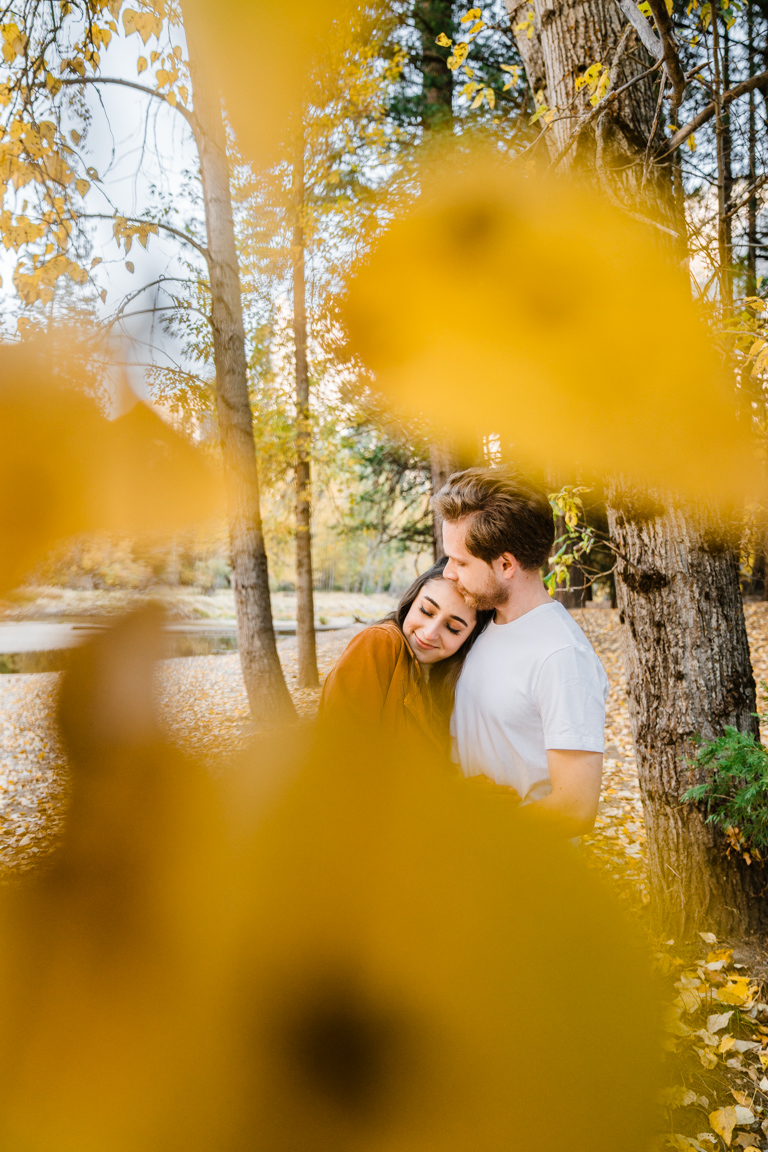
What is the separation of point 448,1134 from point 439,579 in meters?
1.35

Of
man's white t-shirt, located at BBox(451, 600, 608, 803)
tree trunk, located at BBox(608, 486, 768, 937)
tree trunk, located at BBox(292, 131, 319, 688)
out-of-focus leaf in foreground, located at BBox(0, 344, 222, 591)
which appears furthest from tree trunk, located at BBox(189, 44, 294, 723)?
tree trunk, located at BBox(292, 131, 319, 688)

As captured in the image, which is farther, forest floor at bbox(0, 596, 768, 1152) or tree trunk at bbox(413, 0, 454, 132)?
tree trunk at bbox(413, 0, 454, 132)

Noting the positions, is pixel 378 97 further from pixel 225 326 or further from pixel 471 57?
pixel 225 326

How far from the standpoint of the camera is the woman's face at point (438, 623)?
5.93 feet

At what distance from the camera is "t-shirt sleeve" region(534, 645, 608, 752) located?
1675 mm

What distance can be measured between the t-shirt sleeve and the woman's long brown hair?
30 cm

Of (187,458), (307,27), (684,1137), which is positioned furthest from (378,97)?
(684,1137)

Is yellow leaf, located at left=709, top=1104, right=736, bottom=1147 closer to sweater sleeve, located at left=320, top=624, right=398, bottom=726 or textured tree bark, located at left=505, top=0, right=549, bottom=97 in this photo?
sweater sleeve, located at left=320, top=624, right=398, bottom=726

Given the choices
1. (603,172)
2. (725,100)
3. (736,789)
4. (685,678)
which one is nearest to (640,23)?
(725,100)

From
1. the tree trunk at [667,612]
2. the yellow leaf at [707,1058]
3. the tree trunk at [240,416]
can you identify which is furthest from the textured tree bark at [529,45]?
the yellow leaf at [707,1058]

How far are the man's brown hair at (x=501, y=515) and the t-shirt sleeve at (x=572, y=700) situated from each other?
13.8 inches

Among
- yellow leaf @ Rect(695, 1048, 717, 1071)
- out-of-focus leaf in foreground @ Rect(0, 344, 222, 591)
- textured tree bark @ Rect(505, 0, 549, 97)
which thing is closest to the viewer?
out-of-focus leaf in foreground @ Rect(0, 344, 222, 591)

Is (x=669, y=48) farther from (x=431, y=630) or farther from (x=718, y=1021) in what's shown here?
(x=718, y=1021)

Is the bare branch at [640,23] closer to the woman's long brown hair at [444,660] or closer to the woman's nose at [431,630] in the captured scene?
the woman's long brown hair at [444,660]
